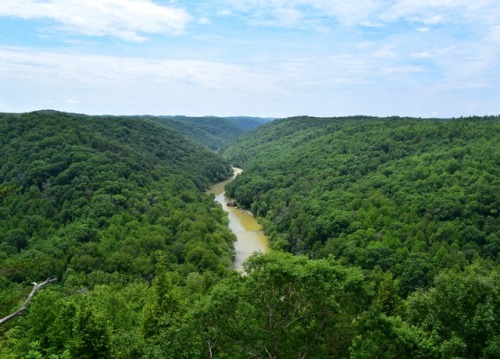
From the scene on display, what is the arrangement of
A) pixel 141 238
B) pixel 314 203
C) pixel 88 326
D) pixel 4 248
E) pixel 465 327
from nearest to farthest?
pixel 465 327
pixel 88 326
pixel 4 248
pixel 141 238
pixel 314 203

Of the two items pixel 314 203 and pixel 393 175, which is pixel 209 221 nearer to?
pixel 314 203

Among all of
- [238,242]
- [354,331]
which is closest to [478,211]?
[238,242]

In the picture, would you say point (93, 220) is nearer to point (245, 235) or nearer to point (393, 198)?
point (245, 235)

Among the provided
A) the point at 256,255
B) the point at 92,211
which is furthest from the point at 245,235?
the point at 256,255

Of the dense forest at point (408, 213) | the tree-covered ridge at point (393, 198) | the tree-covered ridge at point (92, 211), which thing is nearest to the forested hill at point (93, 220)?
the tree-covered ridge at point (92, 211)

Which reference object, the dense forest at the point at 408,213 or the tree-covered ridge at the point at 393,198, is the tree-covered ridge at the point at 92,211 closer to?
the tree-covered ridge at the point at 393,198

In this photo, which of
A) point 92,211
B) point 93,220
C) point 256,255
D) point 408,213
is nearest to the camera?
point 256,255
